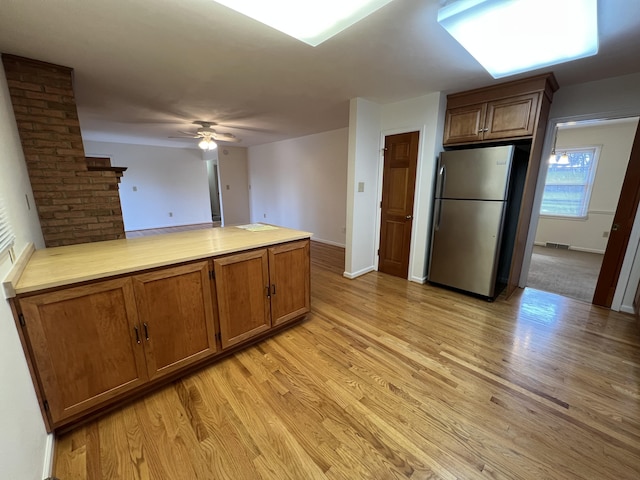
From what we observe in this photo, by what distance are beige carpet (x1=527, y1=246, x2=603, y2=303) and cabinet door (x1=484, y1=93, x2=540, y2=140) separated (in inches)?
82.1

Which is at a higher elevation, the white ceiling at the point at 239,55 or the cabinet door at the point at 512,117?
the white ceiling at the point at 239,55

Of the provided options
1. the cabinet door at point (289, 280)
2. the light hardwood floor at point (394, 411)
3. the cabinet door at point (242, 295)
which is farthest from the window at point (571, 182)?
the cabinet door at point (242, 295)

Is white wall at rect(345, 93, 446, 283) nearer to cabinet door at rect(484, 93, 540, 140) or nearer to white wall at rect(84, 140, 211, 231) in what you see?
cabinet door at rect(484, 93, 540, 140)

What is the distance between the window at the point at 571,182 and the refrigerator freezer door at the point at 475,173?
3214 millimetres

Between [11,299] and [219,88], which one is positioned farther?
[219,88]

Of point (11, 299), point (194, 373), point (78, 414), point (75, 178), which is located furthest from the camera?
point (75, 178)

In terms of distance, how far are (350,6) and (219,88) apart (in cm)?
193

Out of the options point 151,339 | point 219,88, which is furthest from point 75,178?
point 151,339

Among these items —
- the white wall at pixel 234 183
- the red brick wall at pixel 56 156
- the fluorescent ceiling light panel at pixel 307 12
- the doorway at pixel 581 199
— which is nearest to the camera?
the fluorescent ceiling light panel at pixel 307 12

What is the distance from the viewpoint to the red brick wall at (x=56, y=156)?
209 cm

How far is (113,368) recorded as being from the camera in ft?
4.83

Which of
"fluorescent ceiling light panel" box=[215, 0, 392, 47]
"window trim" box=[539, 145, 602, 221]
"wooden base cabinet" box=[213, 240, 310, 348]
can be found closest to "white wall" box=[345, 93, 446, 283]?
"wooden base cabinet" box=[213, 240, 310, 348]

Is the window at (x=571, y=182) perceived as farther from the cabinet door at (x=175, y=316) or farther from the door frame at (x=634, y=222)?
the cabinet door at (x=175, y=316)

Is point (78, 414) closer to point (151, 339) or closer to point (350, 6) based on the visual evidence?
point (151, 339)
